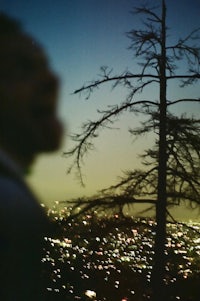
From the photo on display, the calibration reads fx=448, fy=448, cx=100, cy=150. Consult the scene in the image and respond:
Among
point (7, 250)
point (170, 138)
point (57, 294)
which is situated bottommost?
point (7, 250)

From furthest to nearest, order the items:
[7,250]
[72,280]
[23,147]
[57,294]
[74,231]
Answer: [72,280], [57,294], [74,231], [23,147], [7,250]

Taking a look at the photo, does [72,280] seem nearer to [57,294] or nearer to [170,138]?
[57,294]

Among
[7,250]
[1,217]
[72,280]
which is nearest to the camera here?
[1,217]

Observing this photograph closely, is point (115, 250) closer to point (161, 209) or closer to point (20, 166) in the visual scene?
point (161, 209)

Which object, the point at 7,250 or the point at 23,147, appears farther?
the point at 23,147

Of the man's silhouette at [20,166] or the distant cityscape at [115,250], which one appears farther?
the distant cityscape at [115,250]

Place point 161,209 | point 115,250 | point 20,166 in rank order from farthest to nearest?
point 115,250, point 161,209, point 20,166

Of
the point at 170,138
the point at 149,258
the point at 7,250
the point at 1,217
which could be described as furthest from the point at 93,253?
the point at 1,217

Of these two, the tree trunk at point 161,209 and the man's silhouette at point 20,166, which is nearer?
the man's silhouette at point 20,166

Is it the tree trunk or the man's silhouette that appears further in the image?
the tree trunk

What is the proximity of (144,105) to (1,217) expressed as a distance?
2.16 meters

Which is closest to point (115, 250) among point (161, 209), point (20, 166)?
point (161, 209)

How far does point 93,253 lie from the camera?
3.46 metres

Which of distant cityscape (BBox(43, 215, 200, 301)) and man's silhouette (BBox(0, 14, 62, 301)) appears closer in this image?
man's silhouette (BBox(0, 14, 62, 301))
